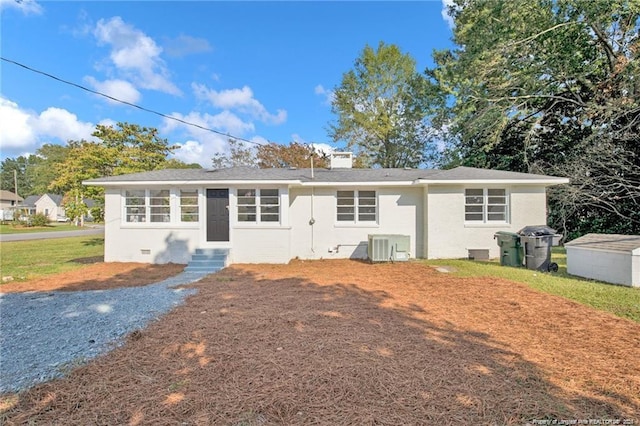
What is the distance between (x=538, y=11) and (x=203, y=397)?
A: 17.8m

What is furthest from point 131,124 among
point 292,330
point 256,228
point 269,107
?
point 292,330

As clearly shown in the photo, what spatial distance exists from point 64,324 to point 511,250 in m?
10.9

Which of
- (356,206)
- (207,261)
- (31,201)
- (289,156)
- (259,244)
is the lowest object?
(207,261)

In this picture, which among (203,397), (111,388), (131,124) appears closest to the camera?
(203,397)

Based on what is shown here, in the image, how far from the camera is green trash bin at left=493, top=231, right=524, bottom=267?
9301 mm

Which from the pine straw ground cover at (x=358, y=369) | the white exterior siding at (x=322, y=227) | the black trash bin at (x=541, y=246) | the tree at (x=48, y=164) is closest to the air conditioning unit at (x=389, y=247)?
the white exterior siding at (x=322, y=227)

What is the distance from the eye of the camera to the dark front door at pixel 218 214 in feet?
34.8

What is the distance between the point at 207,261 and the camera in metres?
9.91

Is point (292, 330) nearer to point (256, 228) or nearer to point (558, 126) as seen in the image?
point (256, 228)

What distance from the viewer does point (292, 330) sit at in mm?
4371

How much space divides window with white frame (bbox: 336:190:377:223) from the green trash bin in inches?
171

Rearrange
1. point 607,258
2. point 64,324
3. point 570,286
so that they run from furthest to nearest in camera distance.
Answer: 1. point 607,258
2. point 570,286
3. point 64,324

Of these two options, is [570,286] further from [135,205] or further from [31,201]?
[31,201]

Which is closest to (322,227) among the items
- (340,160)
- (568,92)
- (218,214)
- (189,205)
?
(218,214)
